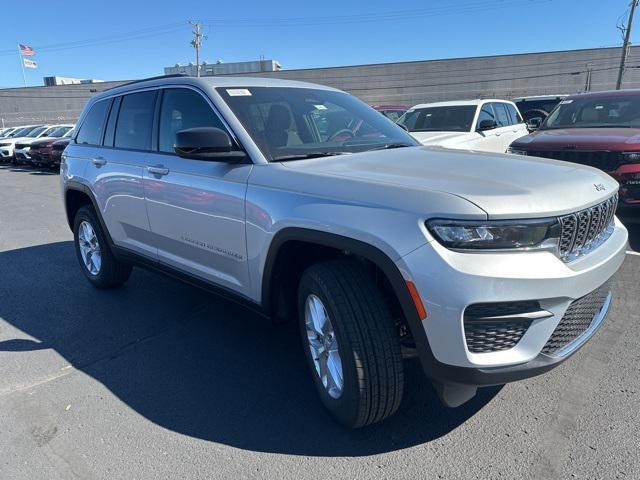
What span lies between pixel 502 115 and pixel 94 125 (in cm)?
827

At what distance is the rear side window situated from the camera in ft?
15.2

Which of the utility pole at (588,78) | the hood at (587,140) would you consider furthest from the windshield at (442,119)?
the utility pole at (588,78)

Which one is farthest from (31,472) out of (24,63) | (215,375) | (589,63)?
(24,63)

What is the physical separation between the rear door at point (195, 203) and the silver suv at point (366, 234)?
0.01 metres

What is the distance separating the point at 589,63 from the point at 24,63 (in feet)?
193

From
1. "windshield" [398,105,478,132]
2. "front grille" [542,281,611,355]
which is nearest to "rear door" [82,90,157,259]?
"front grille" [542,281,611,355]

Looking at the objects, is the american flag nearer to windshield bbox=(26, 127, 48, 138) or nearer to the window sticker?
windshield bbox=(26, 127, 48, 138)

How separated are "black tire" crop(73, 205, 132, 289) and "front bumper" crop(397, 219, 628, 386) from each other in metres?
3.51

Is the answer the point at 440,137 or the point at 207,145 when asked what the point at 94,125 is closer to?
the point at 207,145

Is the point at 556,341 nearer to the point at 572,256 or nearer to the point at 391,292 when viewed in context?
the point at 572,256

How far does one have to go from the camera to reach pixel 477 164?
2740mm

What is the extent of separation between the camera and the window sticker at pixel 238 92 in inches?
130

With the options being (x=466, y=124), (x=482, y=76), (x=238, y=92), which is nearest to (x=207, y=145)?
(x=238, y=92)

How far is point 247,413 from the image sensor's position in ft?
9.25
